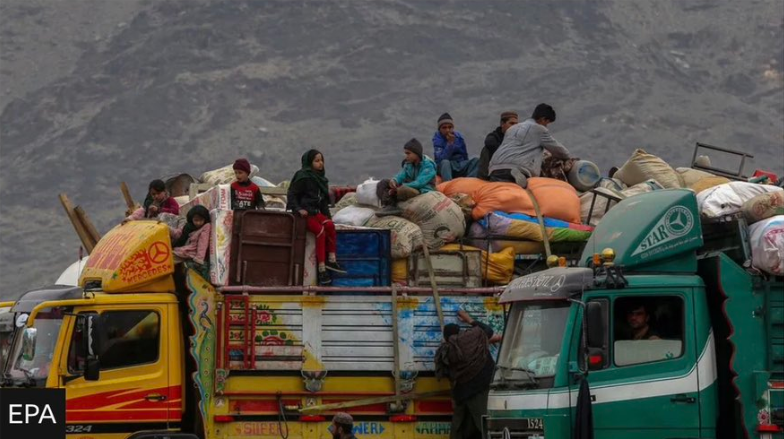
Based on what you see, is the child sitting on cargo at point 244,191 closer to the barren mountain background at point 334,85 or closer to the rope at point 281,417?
the rope at point 281,417

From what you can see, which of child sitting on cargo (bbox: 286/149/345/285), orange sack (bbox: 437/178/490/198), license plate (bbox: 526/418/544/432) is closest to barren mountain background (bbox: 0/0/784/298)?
orange sack (bbox: 437/178/490/198)

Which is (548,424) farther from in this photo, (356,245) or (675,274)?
(356,245)

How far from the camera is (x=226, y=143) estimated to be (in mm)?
86938

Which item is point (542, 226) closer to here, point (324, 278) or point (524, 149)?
point (524, 149)

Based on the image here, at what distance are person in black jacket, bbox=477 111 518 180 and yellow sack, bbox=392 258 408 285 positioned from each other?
229 centimetres

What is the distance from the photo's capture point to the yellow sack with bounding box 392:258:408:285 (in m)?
14.6

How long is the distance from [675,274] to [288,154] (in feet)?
245

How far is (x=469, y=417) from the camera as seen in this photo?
13.9m

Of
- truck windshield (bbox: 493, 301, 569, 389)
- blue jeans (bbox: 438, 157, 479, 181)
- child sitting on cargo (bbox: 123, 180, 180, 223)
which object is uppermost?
blue jeans (bbox: 438, 157, 479, 181)

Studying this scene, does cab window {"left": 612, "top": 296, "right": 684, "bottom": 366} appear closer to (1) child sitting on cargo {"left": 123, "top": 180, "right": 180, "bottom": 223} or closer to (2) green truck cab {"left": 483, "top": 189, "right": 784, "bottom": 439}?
(2) green truck cab {"left": 483, "top": 189, "right": 784, "bottom": 439}

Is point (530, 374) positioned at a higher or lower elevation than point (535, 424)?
higher

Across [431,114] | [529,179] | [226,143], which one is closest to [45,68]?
[226,143]

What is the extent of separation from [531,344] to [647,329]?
99 cm

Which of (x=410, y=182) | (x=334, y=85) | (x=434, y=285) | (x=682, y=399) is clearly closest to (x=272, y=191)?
(x=410, y=182)
